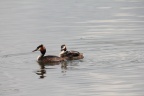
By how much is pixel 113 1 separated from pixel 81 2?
8.40 ft

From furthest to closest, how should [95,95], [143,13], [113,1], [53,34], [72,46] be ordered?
[113,1]
[143,13]
[53,34]
[72,46]
[95,95]

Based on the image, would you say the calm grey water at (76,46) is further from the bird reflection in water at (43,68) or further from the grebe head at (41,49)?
the grebe head at (41,49)

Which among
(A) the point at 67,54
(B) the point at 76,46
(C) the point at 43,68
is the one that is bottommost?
(C) the point at 43,68

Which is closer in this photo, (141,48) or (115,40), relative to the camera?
(141,48)

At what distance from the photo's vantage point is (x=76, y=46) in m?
Result: 27.2

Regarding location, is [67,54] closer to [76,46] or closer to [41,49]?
[41,49]

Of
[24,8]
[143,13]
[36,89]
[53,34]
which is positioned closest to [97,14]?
[143,13]

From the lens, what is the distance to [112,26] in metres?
33.6

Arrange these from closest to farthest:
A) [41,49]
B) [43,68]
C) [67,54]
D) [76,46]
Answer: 1. [43,68]
2. [67,54]
3. [41,49]
4. [76,46]

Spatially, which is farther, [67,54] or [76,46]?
[76,46]

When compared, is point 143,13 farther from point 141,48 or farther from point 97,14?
point 141,48

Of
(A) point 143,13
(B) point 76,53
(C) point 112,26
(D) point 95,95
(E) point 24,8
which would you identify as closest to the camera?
(D) point 95,95

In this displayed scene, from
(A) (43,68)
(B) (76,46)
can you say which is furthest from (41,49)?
(A) (43,68)

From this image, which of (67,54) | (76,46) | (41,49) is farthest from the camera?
(76,46)
